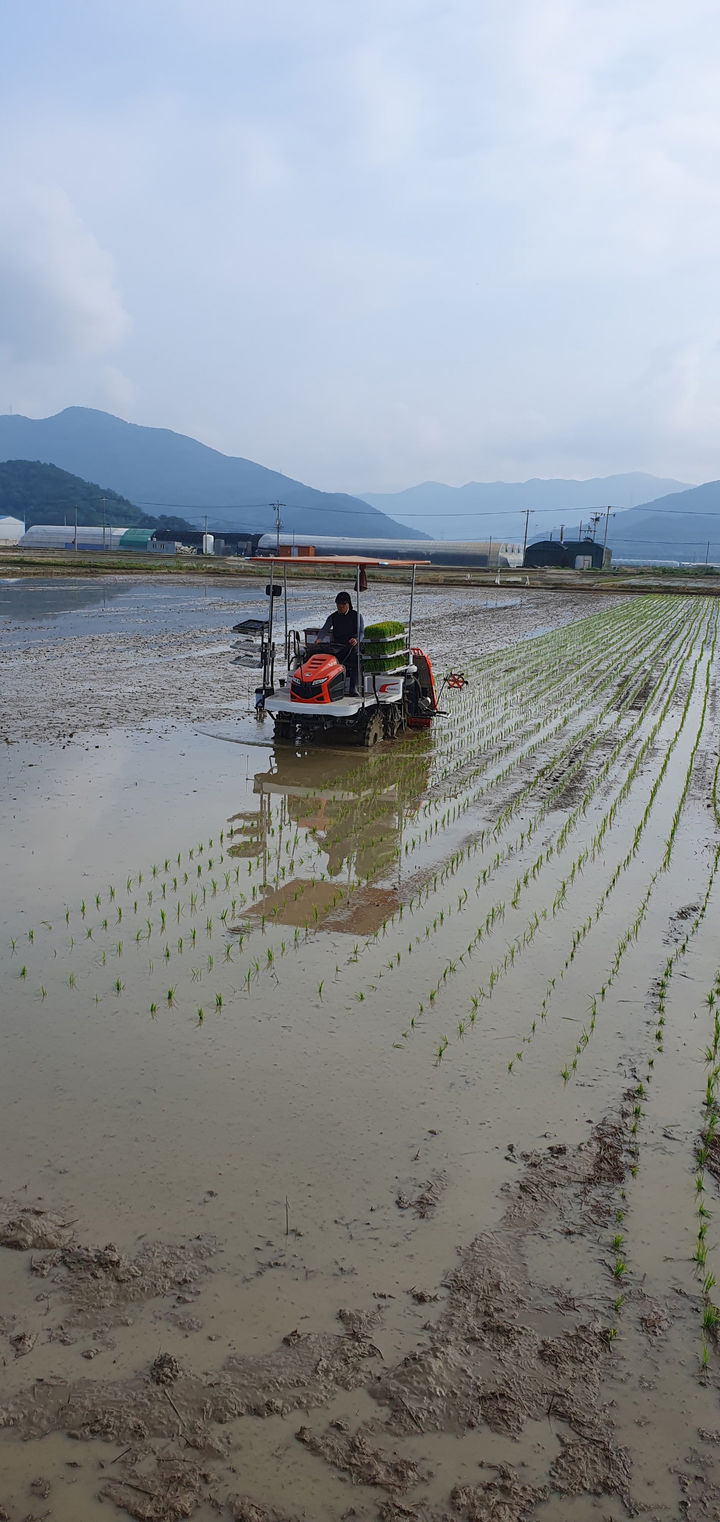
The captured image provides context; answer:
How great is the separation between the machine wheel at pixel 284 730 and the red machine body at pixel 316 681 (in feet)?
2.18

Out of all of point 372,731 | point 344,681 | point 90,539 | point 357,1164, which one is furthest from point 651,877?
point 90,539

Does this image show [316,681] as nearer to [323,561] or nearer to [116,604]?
[323,561]

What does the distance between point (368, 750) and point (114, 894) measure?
205 inches

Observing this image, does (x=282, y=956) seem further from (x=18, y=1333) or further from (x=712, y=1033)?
(x=18, y=1333)

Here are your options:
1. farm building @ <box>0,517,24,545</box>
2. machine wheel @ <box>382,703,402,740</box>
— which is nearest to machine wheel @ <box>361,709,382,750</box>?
machine wheel @ <box>382,703,402,740</box>

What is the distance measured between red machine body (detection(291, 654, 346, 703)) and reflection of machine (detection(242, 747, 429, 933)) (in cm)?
68

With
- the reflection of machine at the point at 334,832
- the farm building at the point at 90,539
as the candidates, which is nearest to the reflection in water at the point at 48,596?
the reflection of machine at the point at 334,832

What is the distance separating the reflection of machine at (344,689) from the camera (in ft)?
34.7

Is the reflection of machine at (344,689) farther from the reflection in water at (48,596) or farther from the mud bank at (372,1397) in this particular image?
the reflection in water at (48,596)

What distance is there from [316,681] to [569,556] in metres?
75.4

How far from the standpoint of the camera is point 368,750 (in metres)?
11.5

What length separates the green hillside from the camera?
14312 cm

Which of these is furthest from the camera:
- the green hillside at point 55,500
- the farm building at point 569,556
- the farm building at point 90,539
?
the green hillside at point 55,500

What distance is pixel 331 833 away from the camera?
834 cm
